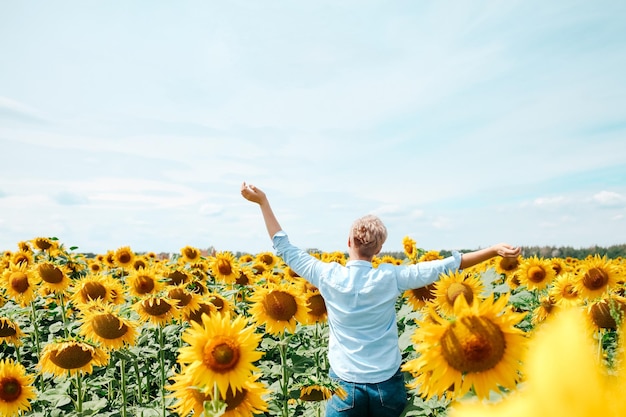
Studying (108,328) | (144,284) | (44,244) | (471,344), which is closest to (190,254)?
(44,244)

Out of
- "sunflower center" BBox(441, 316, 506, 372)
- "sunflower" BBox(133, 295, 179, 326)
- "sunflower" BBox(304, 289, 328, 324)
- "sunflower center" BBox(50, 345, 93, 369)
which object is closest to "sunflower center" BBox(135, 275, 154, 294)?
"sunflower" BBox(133, 295, 179, 326)

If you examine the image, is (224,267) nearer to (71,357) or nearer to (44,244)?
(71,357)

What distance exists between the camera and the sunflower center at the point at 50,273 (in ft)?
24.3

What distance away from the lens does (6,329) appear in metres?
6.29

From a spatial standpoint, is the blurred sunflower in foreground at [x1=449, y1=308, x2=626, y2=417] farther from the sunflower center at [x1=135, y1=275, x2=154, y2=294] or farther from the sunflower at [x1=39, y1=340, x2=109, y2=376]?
the sunflower center at [x1=135, y1=275, x2=154, y2=294]

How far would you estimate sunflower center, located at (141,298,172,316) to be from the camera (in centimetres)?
540

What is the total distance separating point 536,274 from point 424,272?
15.6ft

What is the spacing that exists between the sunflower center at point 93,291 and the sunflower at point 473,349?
202 inches

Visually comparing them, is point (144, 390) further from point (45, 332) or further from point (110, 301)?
point (45, 332)

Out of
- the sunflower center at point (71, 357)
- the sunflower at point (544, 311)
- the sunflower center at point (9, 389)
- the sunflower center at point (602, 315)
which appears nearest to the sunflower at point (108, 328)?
the sunflower center at point (71, 357)

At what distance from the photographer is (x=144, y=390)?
7238 millimetres

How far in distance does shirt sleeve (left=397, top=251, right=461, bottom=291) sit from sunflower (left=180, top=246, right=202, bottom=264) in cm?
677

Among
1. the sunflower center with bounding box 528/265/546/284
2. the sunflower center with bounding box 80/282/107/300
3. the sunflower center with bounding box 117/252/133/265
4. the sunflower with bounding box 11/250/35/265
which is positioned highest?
the sunflower with bounding box 11/250/35/265

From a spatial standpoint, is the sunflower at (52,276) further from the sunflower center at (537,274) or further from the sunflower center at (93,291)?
the sunflower center at (537,274)
